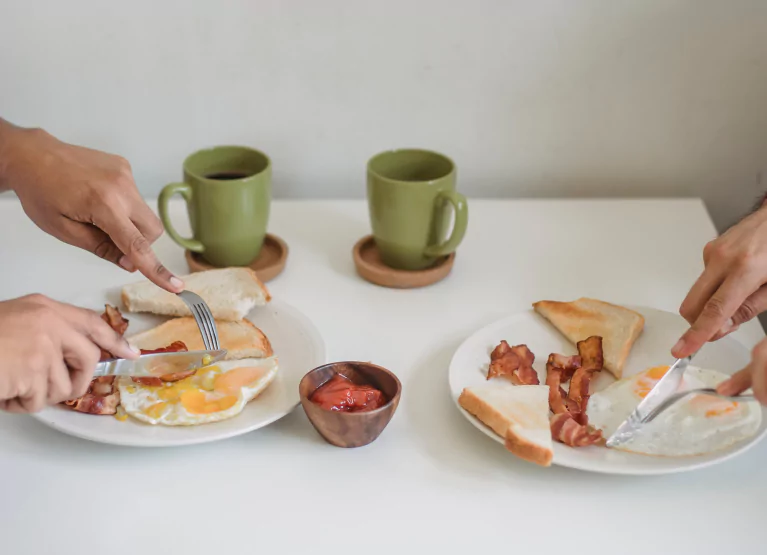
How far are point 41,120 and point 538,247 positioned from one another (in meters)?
1.11

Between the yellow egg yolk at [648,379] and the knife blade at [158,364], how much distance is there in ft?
1.98

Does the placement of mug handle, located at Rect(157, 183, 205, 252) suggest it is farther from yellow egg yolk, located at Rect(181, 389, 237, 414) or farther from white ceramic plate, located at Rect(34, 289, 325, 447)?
yellow egg yolk, located at Rect(181, 389, 237, 414)

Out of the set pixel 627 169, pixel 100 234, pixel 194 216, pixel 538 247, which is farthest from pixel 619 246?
pixel 100 234

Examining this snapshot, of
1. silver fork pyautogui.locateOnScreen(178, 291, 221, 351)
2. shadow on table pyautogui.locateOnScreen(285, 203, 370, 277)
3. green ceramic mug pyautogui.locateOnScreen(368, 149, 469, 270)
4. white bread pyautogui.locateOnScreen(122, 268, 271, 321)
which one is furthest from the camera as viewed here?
shadow on table pyautogui.locateOnScreen(285, 203, 370, 277)

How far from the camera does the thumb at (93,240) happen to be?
1251 mm

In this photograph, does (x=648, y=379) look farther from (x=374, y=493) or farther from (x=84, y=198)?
(x=84, y=198)

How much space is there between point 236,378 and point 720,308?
67cm

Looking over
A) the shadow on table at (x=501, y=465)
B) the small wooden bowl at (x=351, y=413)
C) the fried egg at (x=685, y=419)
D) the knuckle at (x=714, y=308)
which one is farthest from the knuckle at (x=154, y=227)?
the knuckle at (x=714, y=308)

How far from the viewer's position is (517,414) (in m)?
1.07

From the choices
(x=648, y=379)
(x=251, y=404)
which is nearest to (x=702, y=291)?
(x=648, y=379)

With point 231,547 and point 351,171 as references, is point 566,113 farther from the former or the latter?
point 231,547

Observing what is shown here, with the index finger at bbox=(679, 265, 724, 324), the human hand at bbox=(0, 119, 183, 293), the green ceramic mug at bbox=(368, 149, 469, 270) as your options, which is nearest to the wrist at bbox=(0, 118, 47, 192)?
the human hand at bbox=(0, 119, 183, 293)

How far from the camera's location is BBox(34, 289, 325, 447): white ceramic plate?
105cm

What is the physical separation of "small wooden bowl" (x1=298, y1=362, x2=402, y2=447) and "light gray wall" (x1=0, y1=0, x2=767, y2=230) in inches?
30.7
